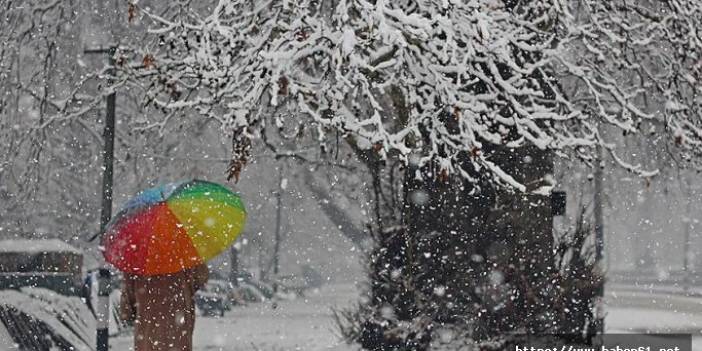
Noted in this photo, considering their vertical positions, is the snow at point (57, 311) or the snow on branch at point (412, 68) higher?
the snow on branch at point (412, 68)

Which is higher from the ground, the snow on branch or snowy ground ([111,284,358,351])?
the snow on branch

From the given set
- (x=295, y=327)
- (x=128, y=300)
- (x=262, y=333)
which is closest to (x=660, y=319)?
(x=295, y=327)

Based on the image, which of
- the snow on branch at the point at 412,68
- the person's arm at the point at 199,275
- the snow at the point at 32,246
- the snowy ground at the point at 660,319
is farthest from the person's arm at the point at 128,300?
the snowy ground at the point at 660,319

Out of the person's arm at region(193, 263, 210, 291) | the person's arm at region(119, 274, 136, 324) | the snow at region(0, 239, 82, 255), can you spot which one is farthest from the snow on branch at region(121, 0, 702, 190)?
the snow at region(0, 239, 82, 255)

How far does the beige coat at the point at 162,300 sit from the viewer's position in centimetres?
803

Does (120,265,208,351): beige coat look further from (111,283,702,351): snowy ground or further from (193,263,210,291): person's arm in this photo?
(111,283,702,351): snowy ground

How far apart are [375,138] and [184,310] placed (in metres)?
1.83

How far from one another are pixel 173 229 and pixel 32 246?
534cm

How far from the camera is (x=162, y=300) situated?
26.4 feet

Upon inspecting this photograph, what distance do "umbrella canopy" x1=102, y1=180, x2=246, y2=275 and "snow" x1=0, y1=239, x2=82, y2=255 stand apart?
474cm

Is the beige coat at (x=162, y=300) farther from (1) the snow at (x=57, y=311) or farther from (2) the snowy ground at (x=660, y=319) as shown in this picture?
(2) the snowy ground at (x=660, y=319)

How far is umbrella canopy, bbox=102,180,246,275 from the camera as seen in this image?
773 cm

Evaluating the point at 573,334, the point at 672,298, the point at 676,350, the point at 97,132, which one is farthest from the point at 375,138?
the point at 672,298

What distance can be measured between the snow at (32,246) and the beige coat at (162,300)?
4536 mm
